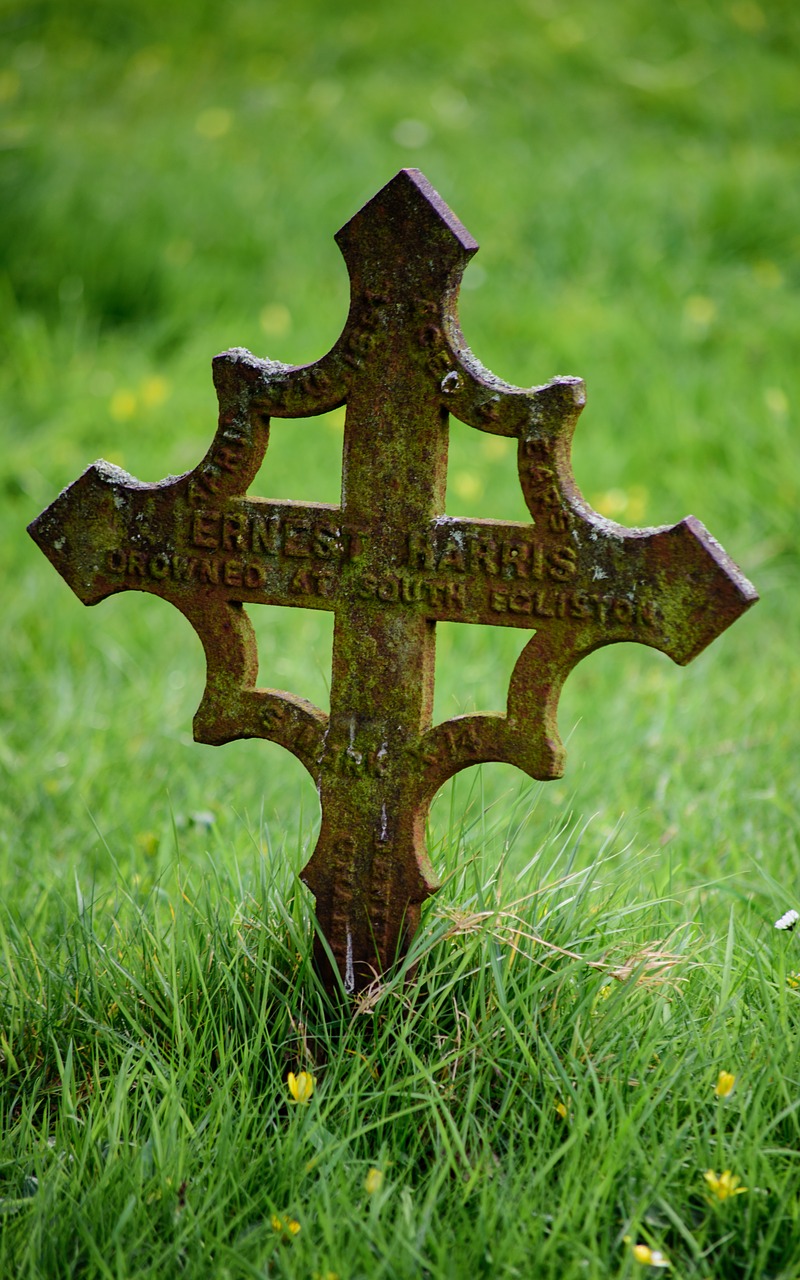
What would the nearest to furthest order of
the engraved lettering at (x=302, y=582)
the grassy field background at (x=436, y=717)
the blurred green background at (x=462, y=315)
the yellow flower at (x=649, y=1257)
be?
the yellow flower at (x=649, y=1257), the grassy field background at (x=436, y=717), the engraved lettering at (x=302, y=582), the blurred green background at (x=462, y=315)

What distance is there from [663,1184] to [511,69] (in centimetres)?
763

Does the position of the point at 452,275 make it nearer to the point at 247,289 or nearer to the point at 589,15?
the point at 247,289

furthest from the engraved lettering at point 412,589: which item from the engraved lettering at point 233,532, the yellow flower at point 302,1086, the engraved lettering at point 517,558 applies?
the yellow flower at point 302,1086

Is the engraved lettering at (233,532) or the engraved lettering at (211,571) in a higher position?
the engraved lettering at (233,532)

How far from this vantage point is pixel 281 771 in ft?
10.3

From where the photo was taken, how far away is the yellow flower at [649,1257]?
56.1 inches

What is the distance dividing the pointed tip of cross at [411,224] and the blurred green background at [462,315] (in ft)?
2.64

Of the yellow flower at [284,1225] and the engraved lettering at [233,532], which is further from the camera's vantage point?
the engraved lettering at [233,532]

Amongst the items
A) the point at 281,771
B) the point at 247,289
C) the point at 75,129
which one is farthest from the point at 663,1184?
the point at 75,129

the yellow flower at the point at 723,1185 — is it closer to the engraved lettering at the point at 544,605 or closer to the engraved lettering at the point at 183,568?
the engraved lettering at the point at 544,605

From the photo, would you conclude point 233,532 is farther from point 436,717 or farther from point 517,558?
point 436,717

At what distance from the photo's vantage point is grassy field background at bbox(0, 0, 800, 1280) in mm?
1554

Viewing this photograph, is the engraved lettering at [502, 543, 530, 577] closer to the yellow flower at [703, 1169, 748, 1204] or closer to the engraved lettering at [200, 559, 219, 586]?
the engraved lettering at [200, 559, 219, 586]

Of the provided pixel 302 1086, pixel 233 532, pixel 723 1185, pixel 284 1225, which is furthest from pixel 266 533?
pixel 723 1185
